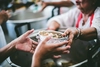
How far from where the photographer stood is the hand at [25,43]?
88cm

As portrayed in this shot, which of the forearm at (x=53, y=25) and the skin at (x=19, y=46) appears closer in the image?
the skin at (x=19, y=46)

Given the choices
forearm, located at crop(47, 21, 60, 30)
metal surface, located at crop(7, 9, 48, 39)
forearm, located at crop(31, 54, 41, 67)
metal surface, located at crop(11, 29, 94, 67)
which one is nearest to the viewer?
forearm, located at crop(31, 54, 41, 67)

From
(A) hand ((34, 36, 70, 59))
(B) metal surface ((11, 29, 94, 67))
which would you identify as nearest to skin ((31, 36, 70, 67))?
(A) hand ((34, 36, 70, 59))

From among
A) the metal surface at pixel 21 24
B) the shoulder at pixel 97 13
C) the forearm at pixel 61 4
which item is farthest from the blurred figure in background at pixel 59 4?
the shoulder at pixel 97 13

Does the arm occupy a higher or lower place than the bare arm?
lower

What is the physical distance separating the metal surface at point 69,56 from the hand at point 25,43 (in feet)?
0.15

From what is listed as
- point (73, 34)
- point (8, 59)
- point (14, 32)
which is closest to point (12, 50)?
point (8, 59)

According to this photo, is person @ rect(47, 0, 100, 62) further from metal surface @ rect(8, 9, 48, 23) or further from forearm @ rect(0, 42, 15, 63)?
forearm @ rect(0, 42, 15, 63)

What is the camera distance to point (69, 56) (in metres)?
0.96

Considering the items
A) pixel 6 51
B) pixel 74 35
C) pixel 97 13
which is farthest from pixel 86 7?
→ pixel 6 51

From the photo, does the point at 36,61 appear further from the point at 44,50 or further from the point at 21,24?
the point at 21,24

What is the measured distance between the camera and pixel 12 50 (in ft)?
2.88

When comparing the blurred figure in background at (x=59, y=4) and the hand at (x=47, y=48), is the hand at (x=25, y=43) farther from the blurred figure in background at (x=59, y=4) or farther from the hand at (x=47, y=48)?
the blurred figure in background at (x=59, y=4)

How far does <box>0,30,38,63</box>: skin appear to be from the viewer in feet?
2.79
